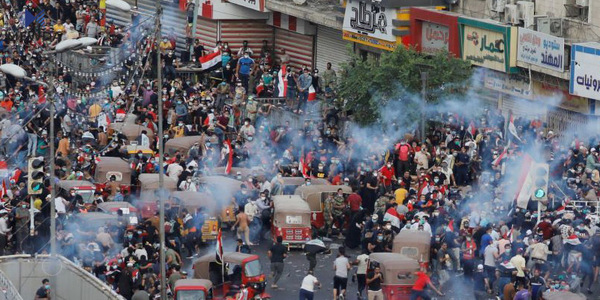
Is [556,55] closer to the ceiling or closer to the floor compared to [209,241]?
closer to the ceiling

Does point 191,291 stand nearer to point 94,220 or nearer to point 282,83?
point 94,220

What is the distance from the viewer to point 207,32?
2586 inches

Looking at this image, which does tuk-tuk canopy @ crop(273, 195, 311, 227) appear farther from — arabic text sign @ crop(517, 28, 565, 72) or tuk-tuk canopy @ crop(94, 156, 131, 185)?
arabic text sign @ crop(517, 28, 565, 72)

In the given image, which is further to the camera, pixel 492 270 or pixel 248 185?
pixel 248 185

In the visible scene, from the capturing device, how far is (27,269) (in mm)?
40000

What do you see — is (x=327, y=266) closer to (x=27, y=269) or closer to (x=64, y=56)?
(x=27, y=269)

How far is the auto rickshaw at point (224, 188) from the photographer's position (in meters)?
44.5

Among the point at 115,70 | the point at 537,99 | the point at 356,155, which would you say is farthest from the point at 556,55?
the point at 115,70

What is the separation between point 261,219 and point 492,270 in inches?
271

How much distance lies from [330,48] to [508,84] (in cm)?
1076

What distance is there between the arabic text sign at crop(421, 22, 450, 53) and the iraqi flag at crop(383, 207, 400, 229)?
37.0 ft

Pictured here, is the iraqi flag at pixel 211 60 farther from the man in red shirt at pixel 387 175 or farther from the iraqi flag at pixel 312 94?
the man in red shirt at pixel 387 175

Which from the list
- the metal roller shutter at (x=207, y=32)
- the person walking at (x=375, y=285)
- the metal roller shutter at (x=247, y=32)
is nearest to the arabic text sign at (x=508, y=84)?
the person walking at (x=375, y=285)

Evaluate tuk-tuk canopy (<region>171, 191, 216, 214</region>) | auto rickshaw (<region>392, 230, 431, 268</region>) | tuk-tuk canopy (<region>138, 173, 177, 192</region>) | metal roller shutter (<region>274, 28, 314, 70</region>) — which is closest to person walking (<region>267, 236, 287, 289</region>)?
auto rickshaw (<region>392, 230, 431, 268</region>)
